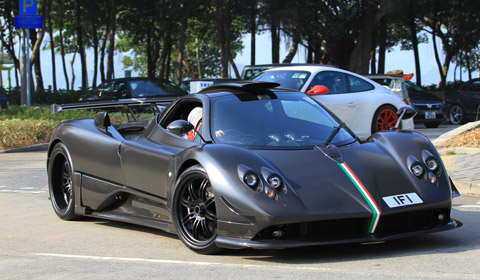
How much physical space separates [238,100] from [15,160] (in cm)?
843

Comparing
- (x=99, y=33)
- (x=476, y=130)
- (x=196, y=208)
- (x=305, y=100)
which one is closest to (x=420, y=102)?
(x=476, y=130)

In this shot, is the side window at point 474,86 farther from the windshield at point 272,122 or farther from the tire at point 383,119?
the windshield at point 272,122

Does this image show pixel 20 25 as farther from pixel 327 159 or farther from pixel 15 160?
pixel 327 159

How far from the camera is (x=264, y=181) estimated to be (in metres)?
5.14

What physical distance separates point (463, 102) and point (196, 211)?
63.1ft

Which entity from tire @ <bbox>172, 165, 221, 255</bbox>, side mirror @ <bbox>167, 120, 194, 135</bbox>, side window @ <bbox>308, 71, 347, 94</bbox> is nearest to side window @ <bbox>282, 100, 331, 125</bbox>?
side mirror @ <bbox>167, 120, 194, 135</bbox>

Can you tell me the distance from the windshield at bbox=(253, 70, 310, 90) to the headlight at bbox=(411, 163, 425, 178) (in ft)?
26.1

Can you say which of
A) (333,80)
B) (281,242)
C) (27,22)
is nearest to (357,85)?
(333,80)

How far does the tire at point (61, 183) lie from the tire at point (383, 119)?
7589 millimetres

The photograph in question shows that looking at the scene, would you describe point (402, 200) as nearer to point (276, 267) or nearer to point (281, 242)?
point (281, 242)

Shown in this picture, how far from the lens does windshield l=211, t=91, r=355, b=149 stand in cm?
597

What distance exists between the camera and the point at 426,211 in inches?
214

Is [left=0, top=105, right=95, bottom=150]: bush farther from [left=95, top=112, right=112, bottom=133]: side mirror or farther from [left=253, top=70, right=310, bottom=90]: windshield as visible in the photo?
[left=95, top=112, right=112, bottom=133]: side mirror

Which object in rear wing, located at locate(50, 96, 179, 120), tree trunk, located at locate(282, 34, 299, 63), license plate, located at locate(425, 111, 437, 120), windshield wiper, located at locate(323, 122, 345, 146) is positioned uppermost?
tree trunk, located at locate(282, 34, 299, 63)
